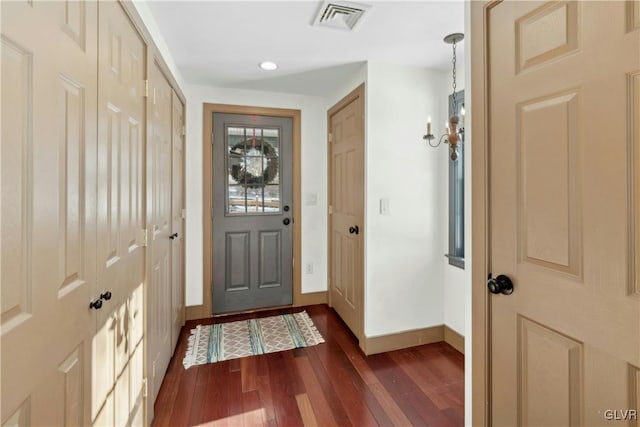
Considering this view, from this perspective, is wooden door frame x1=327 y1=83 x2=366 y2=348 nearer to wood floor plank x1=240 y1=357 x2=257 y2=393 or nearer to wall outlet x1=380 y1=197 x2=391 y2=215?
wall outlet x1=380 y1=197 x2=391 y2=215

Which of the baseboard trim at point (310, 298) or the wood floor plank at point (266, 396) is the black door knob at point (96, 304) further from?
the baseboard trim at point (310, 298)

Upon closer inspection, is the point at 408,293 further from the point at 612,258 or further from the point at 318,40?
the point at 318,40

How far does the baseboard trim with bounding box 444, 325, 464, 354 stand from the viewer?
2.44 m

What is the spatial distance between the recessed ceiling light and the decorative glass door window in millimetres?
766

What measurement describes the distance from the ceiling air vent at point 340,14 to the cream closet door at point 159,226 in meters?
1.05

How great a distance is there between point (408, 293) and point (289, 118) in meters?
2.19

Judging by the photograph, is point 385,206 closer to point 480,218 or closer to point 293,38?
point 480,218

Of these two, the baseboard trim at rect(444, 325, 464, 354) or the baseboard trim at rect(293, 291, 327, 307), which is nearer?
the baseboard trim at rect(444, 325, 464, 354)

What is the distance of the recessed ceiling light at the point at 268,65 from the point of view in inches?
96.7

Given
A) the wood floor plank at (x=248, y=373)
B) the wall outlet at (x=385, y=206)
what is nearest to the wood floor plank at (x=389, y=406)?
the wood floor plank at (x=248, y=373)

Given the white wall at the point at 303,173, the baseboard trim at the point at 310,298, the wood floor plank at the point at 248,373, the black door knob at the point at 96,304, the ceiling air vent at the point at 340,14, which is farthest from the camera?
the baseboard trim at the point at 310,298

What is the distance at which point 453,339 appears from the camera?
8.30 feet

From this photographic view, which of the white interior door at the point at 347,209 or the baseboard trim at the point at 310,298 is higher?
the white interior door at the point at 347,209

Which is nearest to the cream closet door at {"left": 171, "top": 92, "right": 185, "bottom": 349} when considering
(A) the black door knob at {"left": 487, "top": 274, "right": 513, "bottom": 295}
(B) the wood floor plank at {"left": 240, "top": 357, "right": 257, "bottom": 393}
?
(B) the wood floor plank at {"left": 240, "top": 357, "right": 257, "bottom": 393}
